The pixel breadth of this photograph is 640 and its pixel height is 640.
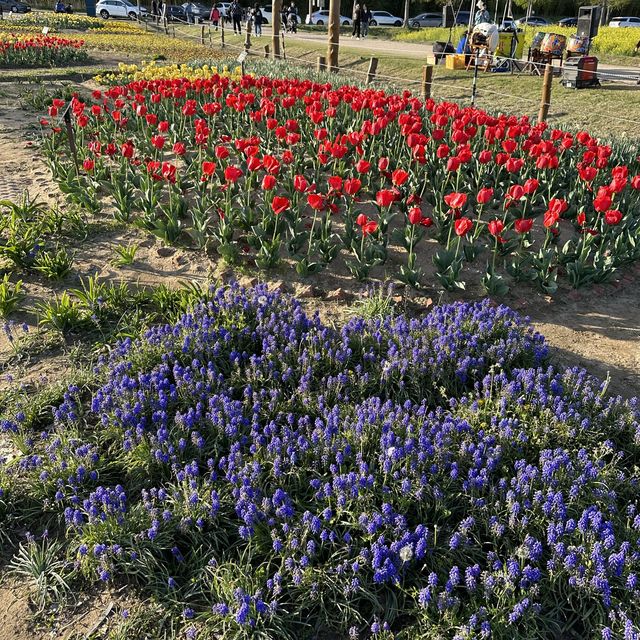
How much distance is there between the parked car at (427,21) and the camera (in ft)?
168

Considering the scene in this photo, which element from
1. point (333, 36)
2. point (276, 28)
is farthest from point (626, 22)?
point (333, 36)

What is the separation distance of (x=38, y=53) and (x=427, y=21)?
39154 millimetres

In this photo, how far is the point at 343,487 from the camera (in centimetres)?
306

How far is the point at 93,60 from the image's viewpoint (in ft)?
74.8

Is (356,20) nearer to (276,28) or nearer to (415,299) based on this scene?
(276,28)

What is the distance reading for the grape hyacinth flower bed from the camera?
273 centimetres

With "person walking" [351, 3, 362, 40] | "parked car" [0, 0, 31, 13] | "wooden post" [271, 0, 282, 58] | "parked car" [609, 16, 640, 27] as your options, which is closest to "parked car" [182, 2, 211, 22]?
"parked car" [0, 0, 31, 13]

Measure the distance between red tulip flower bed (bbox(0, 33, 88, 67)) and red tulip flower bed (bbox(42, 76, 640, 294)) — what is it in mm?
14505

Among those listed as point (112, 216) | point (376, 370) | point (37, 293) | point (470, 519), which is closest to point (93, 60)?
point (112, 216)

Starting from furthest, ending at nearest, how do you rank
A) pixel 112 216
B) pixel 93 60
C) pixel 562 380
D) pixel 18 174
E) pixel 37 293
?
pixel 93 60
pixel 18 174
pixel 112 216
pixel 37 293
pixel 562 380

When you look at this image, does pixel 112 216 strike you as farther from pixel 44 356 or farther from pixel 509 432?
pixel 509 432

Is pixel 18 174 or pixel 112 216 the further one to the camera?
pixel 18 174

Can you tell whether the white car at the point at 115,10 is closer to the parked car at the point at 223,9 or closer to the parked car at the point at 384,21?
the parked car at the point at 223,9

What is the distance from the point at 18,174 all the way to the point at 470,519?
8.08m
